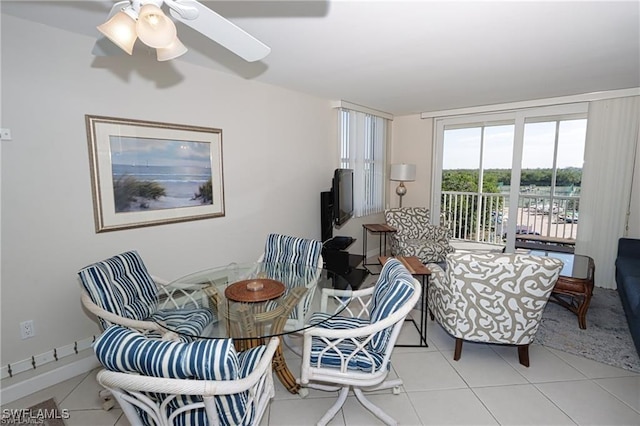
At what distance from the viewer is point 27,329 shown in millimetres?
2041

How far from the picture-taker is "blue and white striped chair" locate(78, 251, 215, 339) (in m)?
1.77

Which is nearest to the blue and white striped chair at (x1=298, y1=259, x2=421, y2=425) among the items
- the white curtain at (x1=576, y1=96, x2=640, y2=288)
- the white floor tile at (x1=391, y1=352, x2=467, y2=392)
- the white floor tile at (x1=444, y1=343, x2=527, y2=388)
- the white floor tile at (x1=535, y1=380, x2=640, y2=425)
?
the white floor tile at (x1=391, y1=352, x2=467, y2=392)

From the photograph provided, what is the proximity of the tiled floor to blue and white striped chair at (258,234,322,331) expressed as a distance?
0.67 metres

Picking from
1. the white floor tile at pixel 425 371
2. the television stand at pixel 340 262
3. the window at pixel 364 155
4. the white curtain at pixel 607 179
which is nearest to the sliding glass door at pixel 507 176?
the white curtain at pixel 607 179

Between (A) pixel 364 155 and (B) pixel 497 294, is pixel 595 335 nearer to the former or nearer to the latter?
(B) pixel 497 294

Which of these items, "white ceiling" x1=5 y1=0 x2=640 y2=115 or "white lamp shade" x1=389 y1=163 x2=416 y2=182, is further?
"white lamp shade" x1=389 y1=163 x2=416 y2=182

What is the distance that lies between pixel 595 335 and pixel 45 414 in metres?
4.17

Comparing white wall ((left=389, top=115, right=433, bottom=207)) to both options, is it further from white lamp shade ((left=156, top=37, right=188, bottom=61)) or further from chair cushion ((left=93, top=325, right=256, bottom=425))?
chair cushion ((left=93, top=325, right=256, bottom=425))

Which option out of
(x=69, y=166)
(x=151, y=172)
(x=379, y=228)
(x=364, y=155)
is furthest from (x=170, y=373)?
(x=364, y=155)

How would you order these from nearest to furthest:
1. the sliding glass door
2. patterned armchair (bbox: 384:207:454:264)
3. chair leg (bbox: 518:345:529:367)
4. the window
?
chair leg (bbox: 518:345:529:367) → patterned armchair (bbox: 384:207:454:264) → the window → the sliding glass door

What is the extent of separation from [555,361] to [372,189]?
3.29 metres

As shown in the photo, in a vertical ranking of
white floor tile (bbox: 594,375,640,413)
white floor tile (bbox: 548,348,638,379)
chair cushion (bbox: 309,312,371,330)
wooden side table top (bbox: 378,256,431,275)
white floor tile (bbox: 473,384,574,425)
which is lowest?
white floor tile (bbox: 473,384,574,425)

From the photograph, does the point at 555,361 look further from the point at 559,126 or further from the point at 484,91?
the point at 559,126

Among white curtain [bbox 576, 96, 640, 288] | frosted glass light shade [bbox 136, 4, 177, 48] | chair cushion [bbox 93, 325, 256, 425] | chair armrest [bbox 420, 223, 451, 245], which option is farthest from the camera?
chair armrest [bbox 420, 223, 451, 245]
